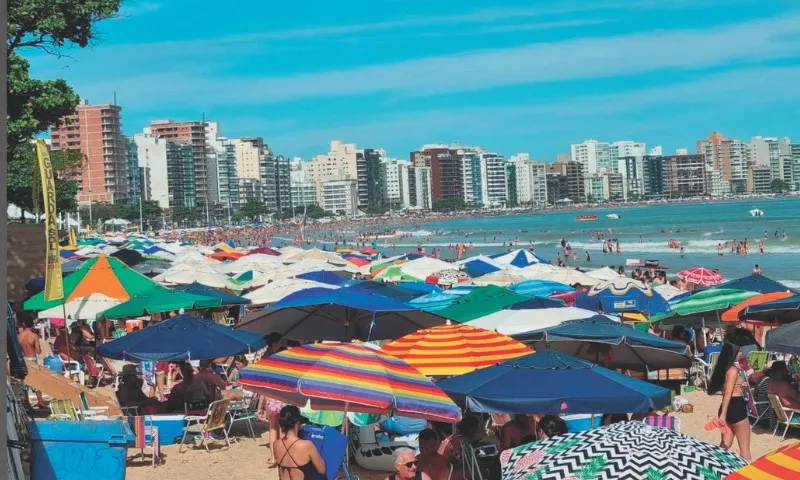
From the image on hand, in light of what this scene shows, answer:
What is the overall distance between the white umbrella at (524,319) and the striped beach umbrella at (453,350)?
1855 millimetres

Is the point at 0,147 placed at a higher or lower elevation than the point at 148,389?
higher

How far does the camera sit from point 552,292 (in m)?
16.1

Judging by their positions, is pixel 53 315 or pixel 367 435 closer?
pixel 367 435

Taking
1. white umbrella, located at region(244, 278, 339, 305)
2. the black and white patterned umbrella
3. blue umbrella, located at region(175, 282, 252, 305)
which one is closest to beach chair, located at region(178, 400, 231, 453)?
the black and white patterned umbrella

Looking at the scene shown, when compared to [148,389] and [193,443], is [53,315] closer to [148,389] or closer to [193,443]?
[148,389]

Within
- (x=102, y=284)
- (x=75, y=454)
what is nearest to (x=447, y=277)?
(x=102, y=284)

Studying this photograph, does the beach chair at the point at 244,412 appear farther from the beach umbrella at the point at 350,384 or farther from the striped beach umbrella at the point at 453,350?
the beach umbrella at the point at 350,384

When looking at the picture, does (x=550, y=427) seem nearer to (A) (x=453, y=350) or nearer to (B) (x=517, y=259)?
(A) (x=453, y=350)

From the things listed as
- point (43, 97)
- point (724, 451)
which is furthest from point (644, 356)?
point (43, 97)

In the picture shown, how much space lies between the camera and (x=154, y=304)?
39.3 ft

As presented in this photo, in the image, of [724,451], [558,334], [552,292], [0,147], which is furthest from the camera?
[552,292]

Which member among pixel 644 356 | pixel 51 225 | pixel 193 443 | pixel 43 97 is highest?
pixel 43 97

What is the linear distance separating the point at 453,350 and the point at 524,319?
2466 mm

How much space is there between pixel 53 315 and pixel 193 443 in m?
Result: 3.44
